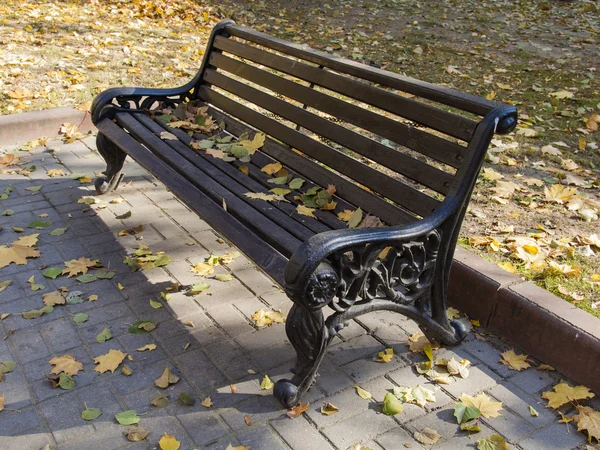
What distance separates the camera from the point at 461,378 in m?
3.02

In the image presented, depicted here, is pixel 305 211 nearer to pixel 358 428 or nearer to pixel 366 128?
pixel 366 128

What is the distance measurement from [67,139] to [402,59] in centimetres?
402

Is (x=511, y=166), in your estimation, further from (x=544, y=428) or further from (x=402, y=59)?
(x=402, y=59)

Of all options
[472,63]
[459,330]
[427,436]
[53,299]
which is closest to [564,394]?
[459,330]

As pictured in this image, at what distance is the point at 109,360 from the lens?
9.78 ft

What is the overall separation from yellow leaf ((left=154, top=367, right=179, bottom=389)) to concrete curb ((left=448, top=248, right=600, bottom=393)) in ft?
4.98

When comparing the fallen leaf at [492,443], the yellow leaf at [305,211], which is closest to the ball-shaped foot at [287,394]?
the fallen leaf at [492,443]

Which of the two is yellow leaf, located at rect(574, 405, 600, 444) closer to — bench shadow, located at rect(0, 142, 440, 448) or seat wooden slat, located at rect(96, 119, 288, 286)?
bench shadow, located at rect(0, 142, 440, 448)

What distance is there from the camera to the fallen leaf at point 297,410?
2705 mm

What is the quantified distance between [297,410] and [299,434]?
0.13 metres

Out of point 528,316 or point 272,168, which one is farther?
point 272,168

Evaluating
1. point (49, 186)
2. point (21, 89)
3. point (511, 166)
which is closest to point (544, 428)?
point (511, 166)

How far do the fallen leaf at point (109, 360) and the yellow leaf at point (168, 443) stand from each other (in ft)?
1.79

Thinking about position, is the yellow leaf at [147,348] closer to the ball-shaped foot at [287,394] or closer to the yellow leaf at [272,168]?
the ball-shaped foot at [287,394]
